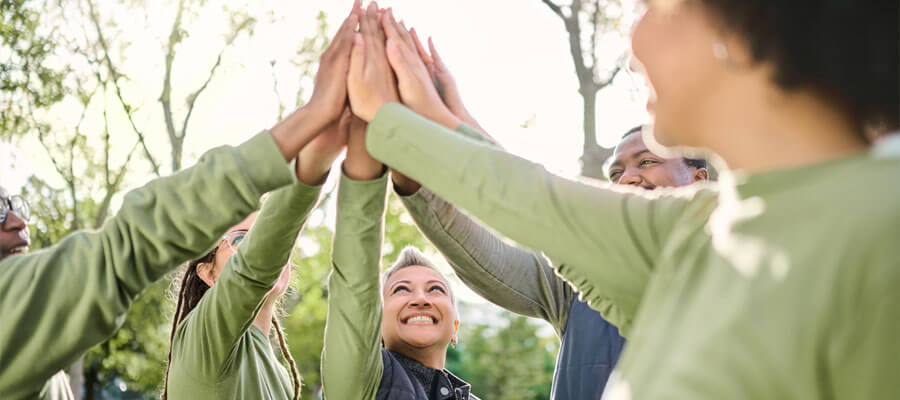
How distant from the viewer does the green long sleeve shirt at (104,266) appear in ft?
6.93

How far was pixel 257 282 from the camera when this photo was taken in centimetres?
294

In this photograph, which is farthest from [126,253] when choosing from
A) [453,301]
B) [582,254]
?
[453,301]

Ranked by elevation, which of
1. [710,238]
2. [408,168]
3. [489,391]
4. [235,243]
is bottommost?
[710,238]

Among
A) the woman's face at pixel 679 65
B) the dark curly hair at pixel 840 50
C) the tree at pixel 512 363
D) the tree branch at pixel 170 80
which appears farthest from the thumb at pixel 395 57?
the tree at pixel 512 363

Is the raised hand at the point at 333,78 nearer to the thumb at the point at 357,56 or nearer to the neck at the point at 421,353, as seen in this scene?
the thumb at the point at 357,56

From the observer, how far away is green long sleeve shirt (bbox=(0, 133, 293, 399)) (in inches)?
83.2

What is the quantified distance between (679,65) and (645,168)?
2.35 meters

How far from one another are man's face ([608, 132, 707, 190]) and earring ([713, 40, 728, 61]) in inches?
92.3

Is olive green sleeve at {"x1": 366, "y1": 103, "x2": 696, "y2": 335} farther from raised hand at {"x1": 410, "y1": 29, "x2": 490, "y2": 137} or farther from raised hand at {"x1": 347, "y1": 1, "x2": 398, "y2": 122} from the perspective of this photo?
raised hand at {"x1": 410, "y1": 29, "x2": 490, "y2": 137}

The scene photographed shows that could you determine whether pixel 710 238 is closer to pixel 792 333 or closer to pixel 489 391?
pixel 792 333

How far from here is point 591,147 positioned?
37.3 ft

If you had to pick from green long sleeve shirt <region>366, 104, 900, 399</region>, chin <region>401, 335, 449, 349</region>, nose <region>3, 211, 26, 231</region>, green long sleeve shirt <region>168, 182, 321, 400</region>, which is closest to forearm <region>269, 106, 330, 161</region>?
green long sleeve shirt <region>168, 182, 321, 400</region>

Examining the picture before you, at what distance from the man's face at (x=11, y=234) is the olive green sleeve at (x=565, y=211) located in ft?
4.72

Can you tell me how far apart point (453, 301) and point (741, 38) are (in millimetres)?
3040
